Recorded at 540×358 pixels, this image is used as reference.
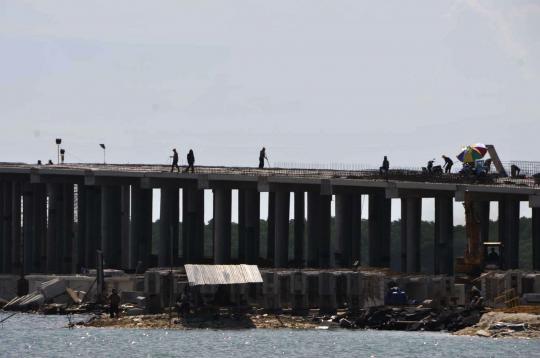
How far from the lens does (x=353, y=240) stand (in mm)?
163375

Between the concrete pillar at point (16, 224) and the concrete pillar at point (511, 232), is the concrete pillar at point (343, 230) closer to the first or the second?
the concrete pillar at point (511, 232)

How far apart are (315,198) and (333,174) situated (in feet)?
13.4

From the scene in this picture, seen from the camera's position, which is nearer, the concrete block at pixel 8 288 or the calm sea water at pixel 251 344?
the calm sea water at pixel 251 344

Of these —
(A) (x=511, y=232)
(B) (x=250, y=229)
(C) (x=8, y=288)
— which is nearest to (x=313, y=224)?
(B) (x=250, y=229)

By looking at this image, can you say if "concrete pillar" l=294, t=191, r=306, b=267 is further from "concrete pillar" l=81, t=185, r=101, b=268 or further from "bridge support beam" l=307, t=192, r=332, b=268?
"concrete pillar" l=81, t=185, r=101, b=268

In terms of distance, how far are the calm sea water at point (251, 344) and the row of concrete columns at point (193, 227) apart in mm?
39064

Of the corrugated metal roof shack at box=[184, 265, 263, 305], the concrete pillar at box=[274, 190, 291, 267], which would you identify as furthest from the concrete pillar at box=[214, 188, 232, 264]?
the corrugated metal roof shack at box=[184, 265, 263, 305]

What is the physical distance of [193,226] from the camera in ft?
554

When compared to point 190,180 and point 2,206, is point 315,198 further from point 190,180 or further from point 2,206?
point 2,206

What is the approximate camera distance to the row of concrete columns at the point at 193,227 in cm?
15412

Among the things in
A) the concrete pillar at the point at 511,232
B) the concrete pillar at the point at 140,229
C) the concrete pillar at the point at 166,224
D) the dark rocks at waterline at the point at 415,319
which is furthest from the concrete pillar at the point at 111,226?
the dark rocks at waterline at the point at 415,319

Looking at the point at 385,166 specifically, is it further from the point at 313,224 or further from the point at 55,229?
the point at 55,229

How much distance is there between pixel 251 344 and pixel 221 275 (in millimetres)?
12299

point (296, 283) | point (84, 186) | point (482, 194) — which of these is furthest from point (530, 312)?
point (84, 186)
